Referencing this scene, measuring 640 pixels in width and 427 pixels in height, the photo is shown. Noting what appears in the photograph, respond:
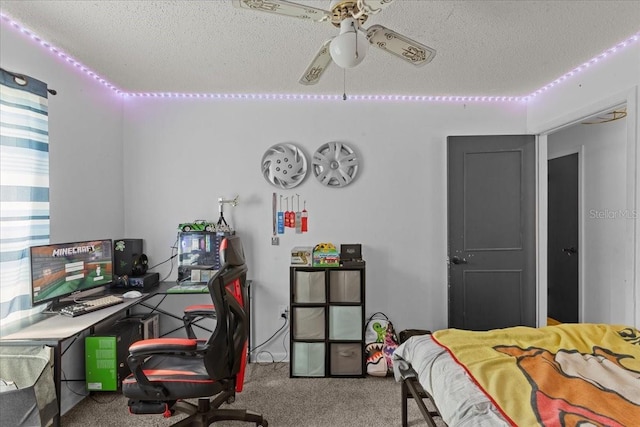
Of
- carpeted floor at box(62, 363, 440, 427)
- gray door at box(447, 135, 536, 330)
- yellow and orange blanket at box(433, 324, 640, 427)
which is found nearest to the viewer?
yellow and orange blanket at box(433, 324, 640, 427)

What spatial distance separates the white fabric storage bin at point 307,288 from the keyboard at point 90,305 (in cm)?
131

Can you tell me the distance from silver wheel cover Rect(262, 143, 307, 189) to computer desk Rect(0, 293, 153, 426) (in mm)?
1607

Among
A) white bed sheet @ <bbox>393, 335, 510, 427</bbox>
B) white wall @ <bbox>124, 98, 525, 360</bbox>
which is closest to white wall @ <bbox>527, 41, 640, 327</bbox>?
white wall @ <bbox>124, 98, 525, 360</bbox>

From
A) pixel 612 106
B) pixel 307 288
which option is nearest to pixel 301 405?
pixel 307 288

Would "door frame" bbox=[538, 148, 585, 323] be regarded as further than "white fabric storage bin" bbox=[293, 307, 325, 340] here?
Yes

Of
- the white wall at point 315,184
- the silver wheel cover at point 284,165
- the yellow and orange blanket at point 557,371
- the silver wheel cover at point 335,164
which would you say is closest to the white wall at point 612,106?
the white wall at point 315,184

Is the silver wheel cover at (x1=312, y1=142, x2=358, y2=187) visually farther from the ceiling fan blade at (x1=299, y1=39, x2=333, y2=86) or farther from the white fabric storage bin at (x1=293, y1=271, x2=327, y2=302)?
the ceiling fan blade at (x1=299, y1=39, x2=333, y2=86)

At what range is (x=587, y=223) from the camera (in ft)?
11.4

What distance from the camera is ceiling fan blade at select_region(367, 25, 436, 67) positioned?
1.38m

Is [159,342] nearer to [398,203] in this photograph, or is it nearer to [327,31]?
[327,31]

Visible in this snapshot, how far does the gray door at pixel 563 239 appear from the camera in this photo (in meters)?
3.63

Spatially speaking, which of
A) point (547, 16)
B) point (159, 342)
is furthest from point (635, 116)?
point (159, 342)

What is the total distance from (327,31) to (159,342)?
6.69 ft

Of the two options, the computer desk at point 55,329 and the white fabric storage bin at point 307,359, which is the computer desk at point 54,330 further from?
the white fabric storage bin at point 307,359
